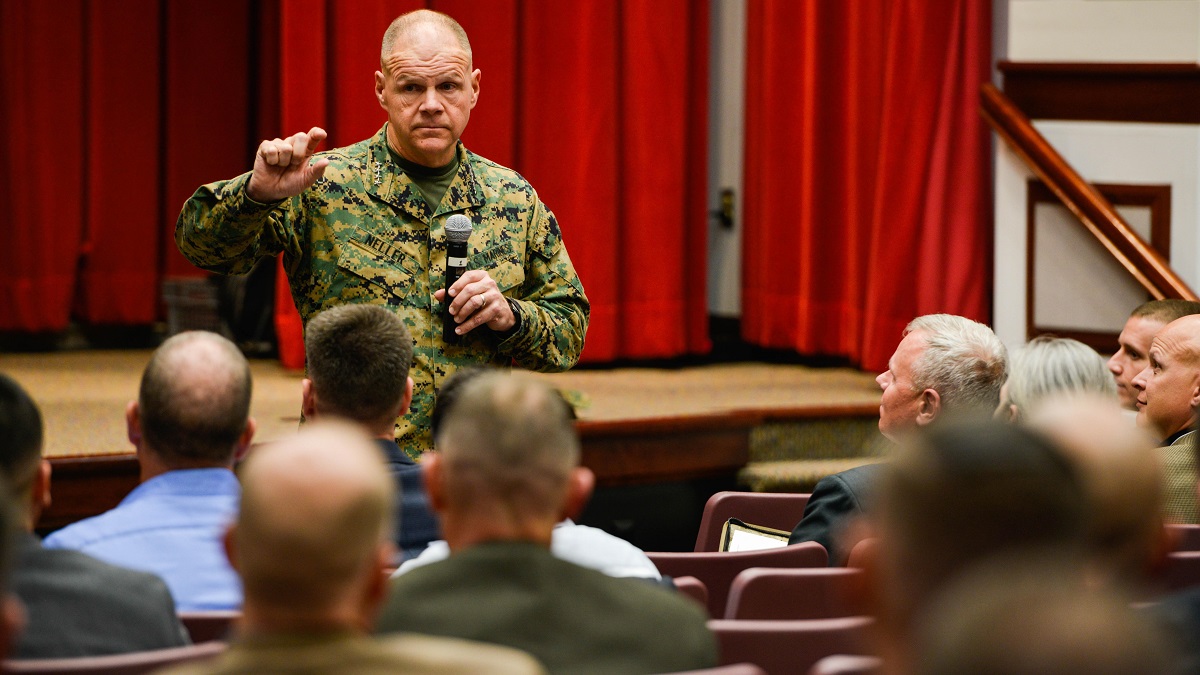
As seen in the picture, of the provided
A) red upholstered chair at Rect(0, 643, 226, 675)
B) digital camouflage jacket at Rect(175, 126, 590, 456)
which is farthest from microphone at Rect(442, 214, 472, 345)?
red upholstered chair at Rect(0, 643, 226, 675)

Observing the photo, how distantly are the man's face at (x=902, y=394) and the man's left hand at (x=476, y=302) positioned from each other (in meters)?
0.74

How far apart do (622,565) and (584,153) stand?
12.5 ft

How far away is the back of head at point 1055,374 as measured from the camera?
2354 millimetres

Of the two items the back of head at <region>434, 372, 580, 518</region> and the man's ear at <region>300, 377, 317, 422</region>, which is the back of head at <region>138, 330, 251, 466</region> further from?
the back of head at <region>434, 372, 580, 518</region>

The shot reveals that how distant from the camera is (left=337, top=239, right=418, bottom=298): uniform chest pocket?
9.59 feet

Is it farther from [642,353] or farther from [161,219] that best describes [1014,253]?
[161,219]

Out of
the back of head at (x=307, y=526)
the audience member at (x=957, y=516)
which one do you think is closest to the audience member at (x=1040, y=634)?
the audience member at (x=957, y=516)

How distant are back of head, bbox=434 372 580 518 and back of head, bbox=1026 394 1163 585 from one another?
0.53 metres

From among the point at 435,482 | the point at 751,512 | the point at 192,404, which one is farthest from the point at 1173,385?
the point at 192,404

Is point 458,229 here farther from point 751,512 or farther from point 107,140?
point 107,140

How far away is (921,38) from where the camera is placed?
5.28 meters

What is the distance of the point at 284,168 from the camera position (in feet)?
8.82

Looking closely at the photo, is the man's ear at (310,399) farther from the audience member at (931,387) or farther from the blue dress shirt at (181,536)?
the audience member at (931,387)

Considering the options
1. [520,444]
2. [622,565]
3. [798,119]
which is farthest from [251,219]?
[798,119]
